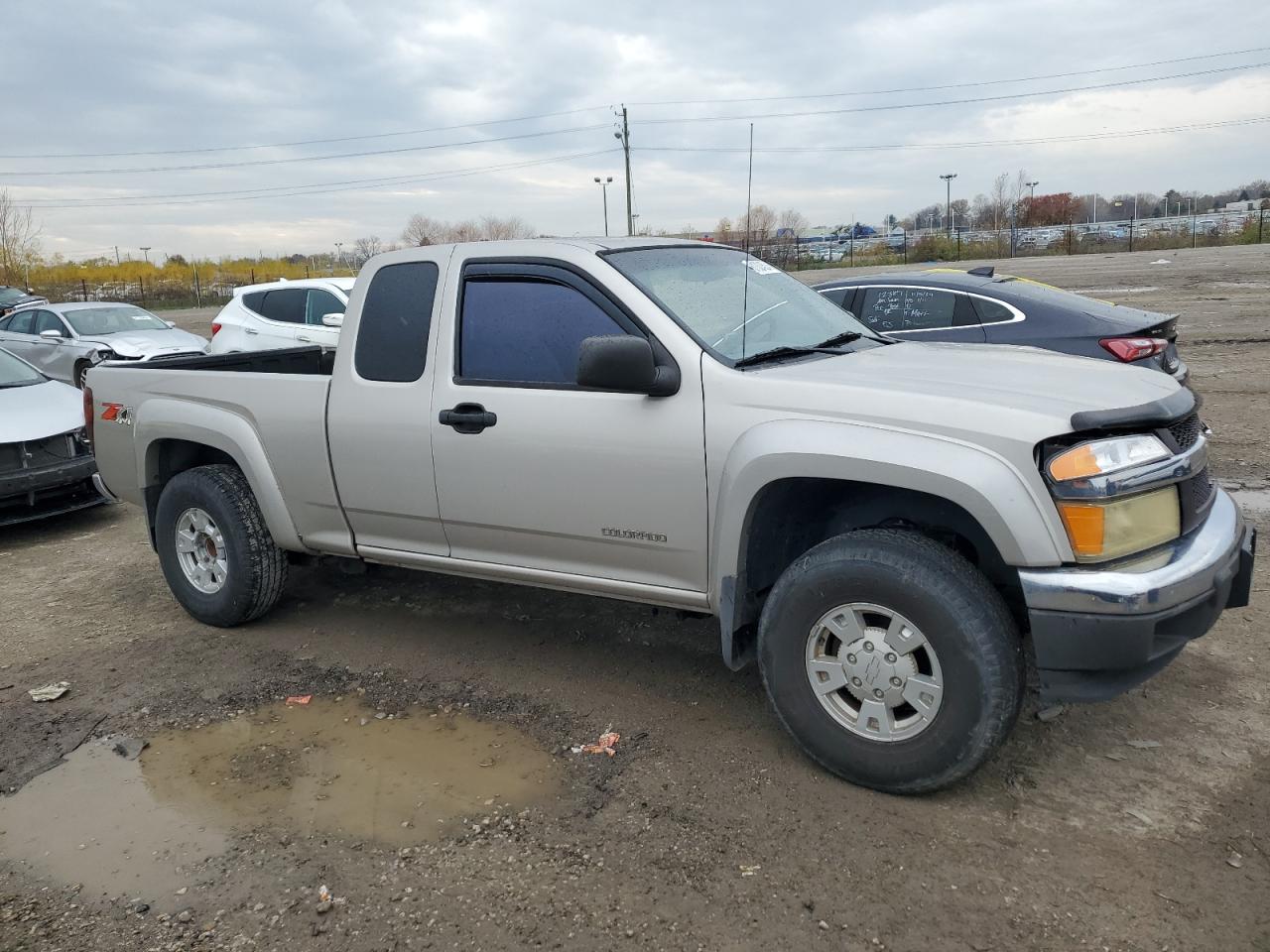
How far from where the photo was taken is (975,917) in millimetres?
2781

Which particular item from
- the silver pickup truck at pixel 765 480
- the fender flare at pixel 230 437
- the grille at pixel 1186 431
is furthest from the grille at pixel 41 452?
the grille at pixel 1186 431

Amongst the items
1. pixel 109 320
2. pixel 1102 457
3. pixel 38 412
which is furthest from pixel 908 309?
pixel 109 320

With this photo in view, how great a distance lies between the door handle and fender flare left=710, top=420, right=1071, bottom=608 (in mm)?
1087

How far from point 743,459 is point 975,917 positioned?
5.16ft

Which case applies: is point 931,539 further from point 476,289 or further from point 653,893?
point 476,289

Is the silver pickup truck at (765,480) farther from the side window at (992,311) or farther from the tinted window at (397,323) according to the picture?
the side window at (992,311)

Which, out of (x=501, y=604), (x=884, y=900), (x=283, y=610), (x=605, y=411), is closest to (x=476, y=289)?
(x=605, y=411)

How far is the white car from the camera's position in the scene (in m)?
12.4

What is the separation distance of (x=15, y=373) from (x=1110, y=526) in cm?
846

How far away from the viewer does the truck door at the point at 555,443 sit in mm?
3707

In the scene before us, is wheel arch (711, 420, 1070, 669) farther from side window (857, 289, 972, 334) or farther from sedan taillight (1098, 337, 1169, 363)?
side window (857, 289, 972, 334)

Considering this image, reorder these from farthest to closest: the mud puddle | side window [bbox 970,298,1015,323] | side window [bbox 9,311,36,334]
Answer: side window [bbox 9,311,36,334] → side window [bbox 970,298,1015,323] → the mud puddle

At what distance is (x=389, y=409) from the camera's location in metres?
4.39

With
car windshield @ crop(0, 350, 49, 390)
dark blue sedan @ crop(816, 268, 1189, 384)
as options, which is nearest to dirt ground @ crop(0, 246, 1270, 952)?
dark blue sedan @ crop(816, 268, 1189, 384)
